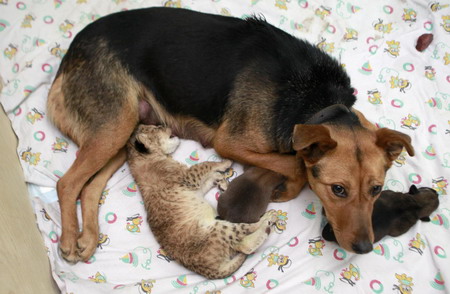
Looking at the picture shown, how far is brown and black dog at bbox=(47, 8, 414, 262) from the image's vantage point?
12.3ft

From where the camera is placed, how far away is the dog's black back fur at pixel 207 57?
3.76m

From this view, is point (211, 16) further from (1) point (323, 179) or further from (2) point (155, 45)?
(1) point (323, 179)

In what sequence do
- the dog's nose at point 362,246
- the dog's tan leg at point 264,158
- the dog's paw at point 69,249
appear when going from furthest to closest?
the dog's tan leg at point 264,158 → the dog's paw at point 69,249 → the dog's nose at point 362,246

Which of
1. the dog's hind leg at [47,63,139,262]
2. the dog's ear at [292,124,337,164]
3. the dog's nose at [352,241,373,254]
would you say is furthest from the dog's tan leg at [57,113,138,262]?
the dog's nose at [352,241,373,254]

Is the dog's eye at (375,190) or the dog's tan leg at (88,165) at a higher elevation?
the dog's eye at (375,190)

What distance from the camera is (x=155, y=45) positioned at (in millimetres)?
3904

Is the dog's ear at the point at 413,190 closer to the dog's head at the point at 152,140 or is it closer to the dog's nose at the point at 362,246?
the dog's nose at the point at 362,246

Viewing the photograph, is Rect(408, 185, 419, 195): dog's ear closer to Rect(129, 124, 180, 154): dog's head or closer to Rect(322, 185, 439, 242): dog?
Rect(322, 185, 439, 242): dog

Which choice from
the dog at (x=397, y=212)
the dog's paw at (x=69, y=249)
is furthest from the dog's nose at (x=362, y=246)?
the dog's paw at (x=69, y=249)

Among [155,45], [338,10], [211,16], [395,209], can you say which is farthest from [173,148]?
[338,10]

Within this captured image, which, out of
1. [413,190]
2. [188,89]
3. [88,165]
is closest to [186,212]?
[88,165]

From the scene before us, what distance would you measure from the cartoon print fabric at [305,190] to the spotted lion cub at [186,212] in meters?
0.17

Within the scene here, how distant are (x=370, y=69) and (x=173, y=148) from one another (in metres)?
2.41

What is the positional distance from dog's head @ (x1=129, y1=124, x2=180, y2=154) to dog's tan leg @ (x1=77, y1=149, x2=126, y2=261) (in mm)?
280
